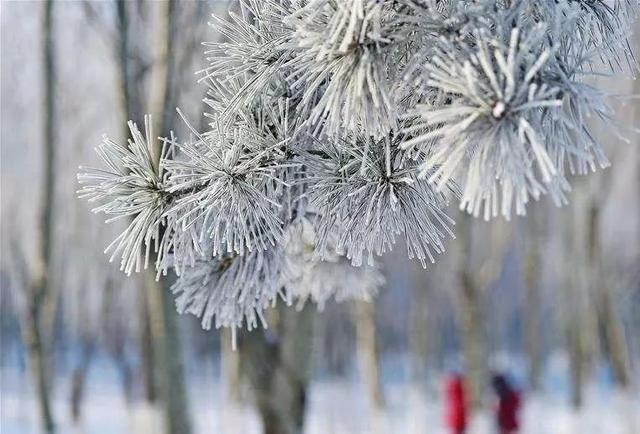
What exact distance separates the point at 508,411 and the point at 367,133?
872 centimetres

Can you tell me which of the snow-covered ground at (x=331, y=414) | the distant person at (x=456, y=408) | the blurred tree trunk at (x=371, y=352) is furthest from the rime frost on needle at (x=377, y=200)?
the blurred tree trunk at (x=371, y=352)

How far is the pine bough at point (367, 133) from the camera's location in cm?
148

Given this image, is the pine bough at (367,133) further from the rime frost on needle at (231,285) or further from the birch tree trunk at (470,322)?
the birch tree trunk at (470,322)

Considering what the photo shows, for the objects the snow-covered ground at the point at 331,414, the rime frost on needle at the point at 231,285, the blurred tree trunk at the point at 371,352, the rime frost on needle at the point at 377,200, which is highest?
the rime frost on needle at the point at 377,200

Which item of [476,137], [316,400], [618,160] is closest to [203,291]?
[476,137]

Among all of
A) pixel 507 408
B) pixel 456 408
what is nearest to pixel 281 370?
pixel 507 408

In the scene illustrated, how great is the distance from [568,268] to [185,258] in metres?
17.8

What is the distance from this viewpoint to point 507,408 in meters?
9.82

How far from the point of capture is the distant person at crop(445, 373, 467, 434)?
1032 cm

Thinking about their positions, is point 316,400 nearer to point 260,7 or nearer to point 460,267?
point 460,267

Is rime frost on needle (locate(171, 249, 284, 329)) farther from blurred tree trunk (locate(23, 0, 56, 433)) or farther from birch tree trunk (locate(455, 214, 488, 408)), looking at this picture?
birch tree trunk (locate(455, 214, 488, 408))

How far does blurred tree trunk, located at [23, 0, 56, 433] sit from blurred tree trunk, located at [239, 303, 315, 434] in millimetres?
3531

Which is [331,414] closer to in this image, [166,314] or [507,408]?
[507,408]

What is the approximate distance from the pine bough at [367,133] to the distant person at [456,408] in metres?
8.49
